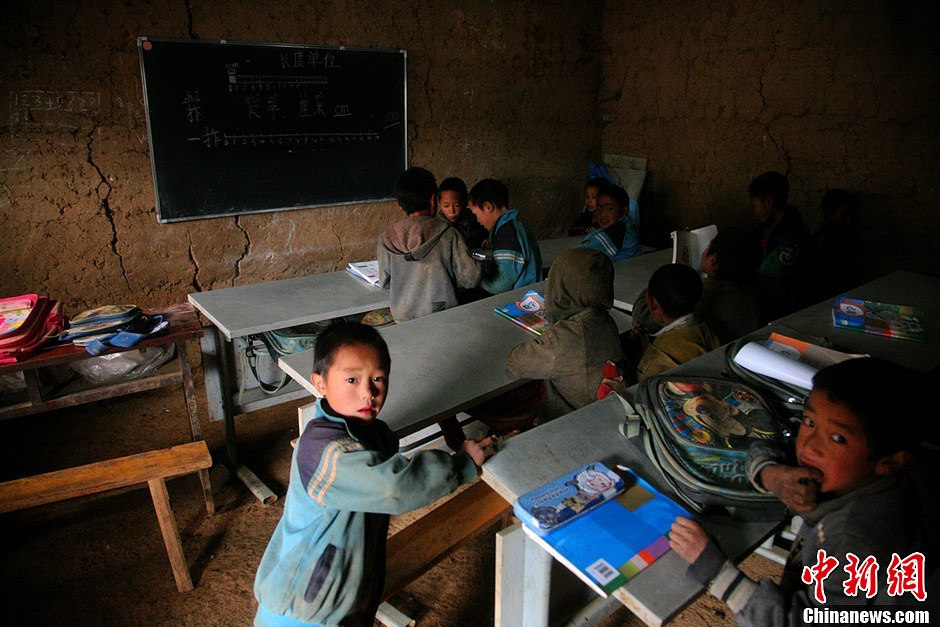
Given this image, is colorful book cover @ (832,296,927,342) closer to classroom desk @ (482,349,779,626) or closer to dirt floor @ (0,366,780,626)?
dirt floor @ (0,366,780,626)

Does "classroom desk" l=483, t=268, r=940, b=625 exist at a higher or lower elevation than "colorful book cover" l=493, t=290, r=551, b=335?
lower

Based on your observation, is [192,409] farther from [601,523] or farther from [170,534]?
[601,523]

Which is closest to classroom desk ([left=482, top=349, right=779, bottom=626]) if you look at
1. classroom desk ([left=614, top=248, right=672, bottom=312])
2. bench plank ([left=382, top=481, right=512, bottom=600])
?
bench plank ([left=382, top=481, right=512, bottom=600])

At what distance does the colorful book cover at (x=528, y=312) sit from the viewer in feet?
7.78

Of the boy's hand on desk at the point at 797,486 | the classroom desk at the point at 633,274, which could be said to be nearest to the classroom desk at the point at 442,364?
the classroom desk at the point at 633,274

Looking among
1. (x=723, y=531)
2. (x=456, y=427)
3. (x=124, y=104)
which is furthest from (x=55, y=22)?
(x=723, y=531)

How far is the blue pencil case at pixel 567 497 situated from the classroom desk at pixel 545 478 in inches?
2.6

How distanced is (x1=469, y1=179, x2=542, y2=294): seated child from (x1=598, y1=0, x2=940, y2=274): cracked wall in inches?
89.5

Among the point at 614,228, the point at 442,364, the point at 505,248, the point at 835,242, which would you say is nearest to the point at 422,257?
the point at 505,248

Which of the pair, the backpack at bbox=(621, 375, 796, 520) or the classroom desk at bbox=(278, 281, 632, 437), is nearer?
the backpack at bbox=(621, 375, 796, 520)

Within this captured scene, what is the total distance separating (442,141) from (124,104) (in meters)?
2.08

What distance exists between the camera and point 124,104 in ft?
10.4

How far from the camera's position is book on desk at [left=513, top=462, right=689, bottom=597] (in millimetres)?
1066

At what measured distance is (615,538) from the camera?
1131 mm
